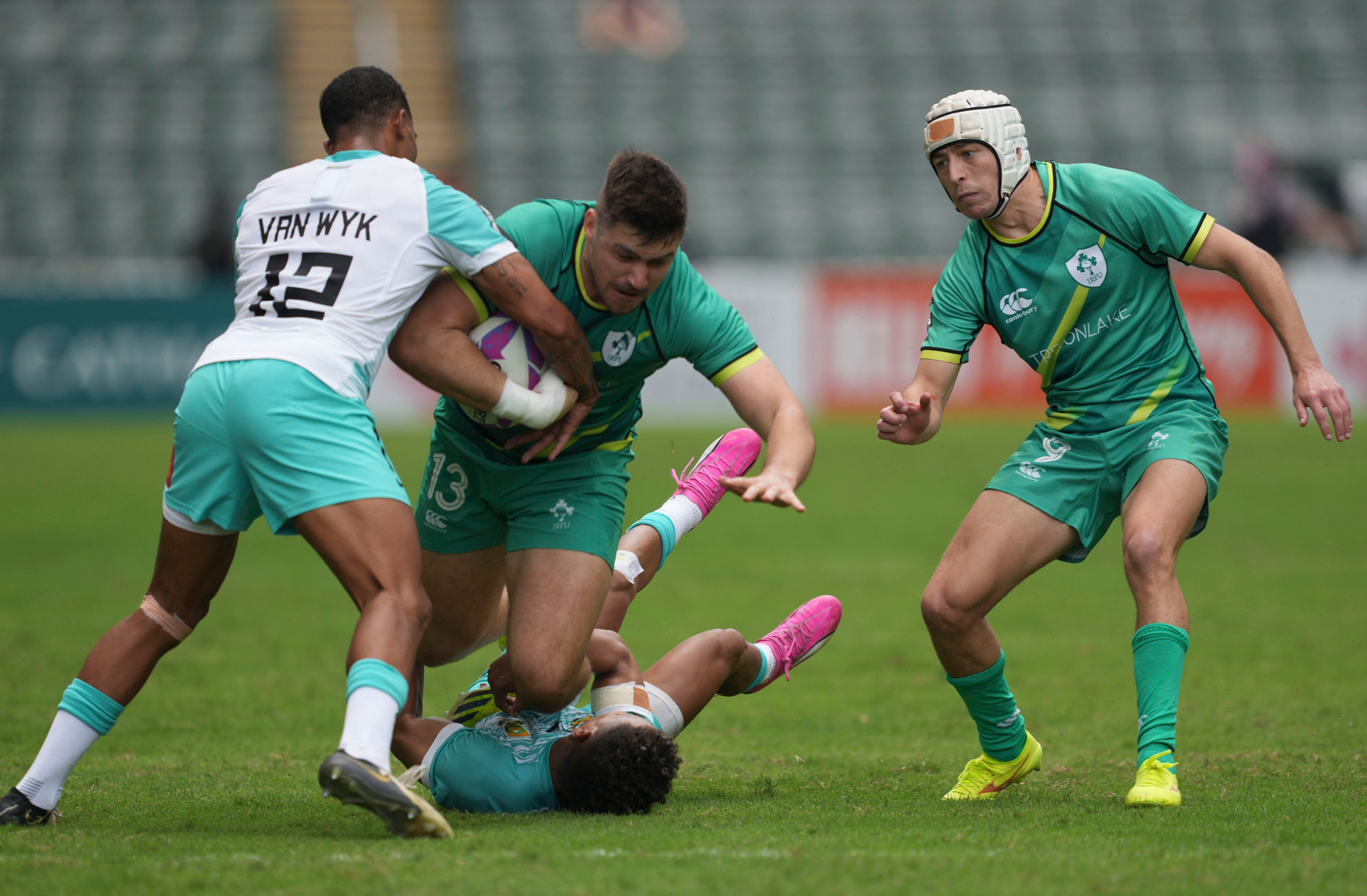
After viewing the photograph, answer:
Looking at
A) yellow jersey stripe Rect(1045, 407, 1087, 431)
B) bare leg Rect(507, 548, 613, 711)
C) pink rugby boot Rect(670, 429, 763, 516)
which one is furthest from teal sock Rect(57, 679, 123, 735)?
yellow jersey stripe Rect(1045, 407, 1087, 431)

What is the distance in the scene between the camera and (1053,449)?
5094mm

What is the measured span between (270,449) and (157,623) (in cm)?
82

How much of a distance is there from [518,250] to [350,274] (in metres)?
0.70

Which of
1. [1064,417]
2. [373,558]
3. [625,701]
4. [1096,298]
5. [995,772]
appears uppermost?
[1096,298]

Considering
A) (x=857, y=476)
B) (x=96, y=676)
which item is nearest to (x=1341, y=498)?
(x=857, y=476)

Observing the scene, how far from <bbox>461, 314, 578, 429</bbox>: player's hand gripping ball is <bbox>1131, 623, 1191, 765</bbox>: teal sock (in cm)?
206

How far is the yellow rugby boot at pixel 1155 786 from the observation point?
4402 mm

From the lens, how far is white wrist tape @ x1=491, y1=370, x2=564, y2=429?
4.61 metres

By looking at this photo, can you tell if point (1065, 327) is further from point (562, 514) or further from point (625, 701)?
point (625, 701)

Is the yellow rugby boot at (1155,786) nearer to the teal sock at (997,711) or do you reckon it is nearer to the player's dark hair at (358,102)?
the teal sock at (997,711)

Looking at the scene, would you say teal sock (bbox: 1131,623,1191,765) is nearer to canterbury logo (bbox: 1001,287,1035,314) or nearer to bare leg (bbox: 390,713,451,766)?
canterbury logo (bbox: 1001,287,1035,314)

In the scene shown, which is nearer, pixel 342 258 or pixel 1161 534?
pixel 342 258

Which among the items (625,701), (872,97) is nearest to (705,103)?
(872,97)

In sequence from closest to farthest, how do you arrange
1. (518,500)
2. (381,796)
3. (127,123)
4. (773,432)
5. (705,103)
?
(381,796) < (773,432) < (518,500) < (127,123) < (705,103)
